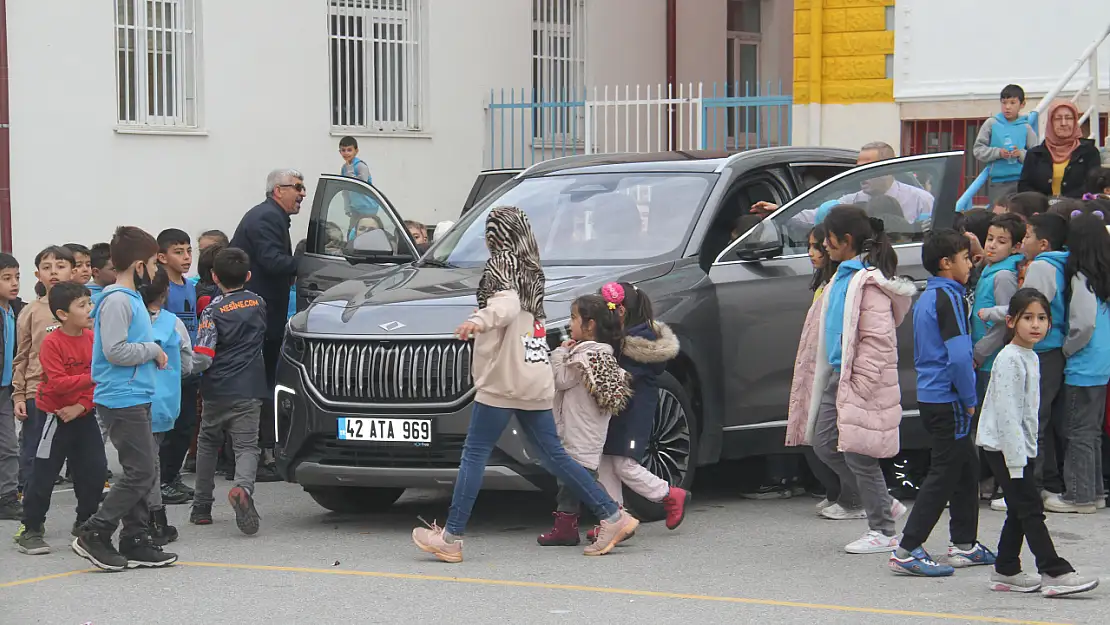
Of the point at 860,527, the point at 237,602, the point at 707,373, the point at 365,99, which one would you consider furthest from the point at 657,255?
the point at 365,99

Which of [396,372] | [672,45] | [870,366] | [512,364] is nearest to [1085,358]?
[870,366]

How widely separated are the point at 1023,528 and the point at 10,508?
5.46 m

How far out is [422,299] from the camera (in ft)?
28.0

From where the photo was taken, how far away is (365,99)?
68.9ft

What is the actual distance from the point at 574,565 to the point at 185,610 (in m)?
1.82

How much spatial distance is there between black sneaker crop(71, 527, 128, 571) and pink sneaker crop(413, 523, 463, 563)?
1356 mm

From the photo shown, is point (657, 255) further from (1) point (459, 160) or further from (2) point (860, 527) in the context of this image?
(1) point (459, 160)

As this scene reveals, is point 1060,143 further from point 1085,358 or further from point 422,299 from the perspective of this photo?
point 422,299

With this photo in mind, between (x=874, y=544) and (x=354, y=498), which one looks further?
(x=354, y=498)

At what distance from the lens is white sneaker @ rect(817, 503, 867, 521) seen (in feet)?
29.5

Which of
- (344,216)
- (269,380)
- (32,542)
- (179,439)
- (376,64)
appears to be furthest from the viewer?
(376,64)

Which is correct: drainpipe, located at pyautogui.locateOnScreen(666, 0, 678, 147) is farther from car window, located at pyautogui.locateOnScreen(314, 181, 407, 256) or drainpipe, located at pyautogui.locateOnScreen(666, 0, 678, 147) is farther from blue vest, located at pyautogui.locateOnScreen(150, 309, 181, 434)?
blue vest, located at pyautogui.locateOnScreen(150, 309, 181, 434)

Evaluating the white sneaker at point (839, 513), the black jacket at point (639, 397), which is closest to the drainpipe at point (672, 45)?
the white sneaker at point (839, 513)

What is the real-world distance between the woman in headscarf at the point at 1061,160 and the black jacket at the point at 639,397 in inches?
216
